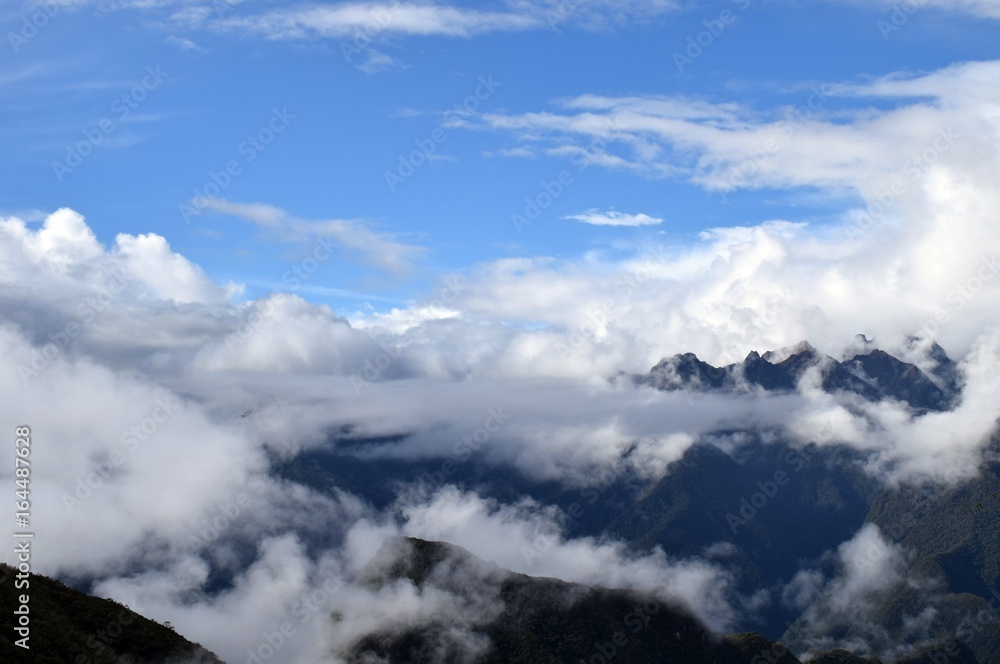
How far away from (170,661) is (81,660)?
78.7 feet

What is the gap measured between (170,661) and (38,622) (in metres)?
27.2

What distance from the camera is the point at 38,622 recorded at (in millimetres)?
140250

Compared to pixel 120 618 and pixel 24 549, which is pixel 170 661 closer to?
pixel 120 618

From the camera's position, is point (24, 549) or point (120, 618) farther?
point (120, 618)

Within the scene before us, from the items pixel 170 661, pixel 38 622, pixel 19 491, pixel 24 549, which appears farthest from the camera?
pixel 170 661

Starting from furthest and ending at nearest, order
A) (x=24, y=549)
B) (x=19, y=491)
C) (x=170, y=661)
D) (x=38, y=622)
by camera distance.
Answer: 1. (x=170, y=661)
2. (x=38, y=622)
3. (x=19, y=491)
4. (x=24, y=549)

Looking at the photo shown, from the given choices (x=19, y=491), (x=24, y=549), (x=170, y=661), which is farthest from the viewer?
(x=170, y=661)

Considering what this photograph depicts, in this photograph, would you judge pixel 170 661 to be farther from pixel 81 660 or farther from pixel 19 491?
A: pixel 19 491

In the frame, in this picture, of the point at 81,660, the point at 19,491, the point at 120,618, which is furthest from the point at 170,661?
the point at 19,491

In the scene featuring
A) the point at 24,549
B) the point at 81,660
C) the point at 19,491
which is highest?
the point at 19,491

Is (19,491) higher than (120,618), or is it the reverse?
(19,491)

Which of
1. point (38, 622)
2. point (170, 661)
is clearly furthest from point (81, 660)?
point (170, 661)

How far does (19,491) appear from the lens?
12862 centimetres

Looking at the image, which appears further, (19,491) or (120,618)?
(120,618)
